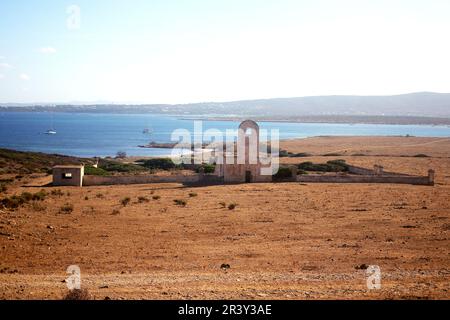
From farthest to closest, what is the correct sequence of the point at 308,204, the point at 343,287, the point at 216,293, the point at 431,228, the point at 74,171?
1. the point at 74,171
2. the point at 308,204
3. the point at 431,228
4. the point at 343,287
5. the point at 216,293

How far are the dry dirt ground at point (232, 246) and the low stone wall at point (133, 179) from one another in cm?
571

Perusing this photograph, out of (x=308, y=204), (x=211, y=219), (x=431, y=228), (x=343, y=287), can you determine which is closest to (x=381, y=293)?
(x=343, y=287)

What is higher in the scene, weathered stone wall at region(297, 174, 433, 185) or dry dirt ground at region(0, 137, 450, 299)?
dry dirt ground at region(0, 137, 450, 299)

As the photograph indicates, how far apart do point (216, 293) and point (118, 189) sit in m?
23.7

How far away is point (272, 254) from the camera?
1515 centimetres

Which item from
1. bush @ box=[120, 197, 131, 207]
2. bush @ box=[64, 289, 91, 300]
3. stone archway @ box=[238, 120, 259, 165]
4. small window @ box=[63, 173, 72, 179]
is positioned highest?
stone archway @ box=[238, 120, 259, 165]

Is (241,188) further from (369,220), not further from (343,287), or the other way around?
(343,287)

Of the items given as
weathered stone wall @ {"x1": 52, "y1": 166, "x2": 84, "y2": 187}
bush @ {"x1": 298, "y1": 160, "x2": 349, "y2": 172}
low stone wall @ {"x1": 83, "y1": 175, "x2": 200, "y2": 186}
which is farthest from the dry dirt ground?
bush @ {"x1": 298, "y1": 160, "x2": 349, "y2": 172}

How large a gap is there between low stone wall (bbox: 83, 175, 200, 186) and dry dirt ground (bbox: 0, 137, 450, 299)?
5.71 meters

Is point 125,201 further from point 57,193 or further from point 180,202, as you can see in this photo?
point 57,193

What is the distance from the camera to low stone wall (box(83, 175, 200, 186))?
3575 centimetres

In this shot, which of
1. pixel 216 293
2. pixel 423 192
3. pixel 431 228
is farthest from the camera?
pixel 423 192

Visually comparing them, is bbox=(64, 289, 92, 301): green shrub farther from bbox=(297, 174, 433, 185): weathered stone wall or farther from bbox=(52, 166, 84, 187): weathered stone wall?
bbox=(297, 174, 433, 185): weathered stone wall

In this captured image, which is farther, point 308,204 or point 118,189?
point 118,189
